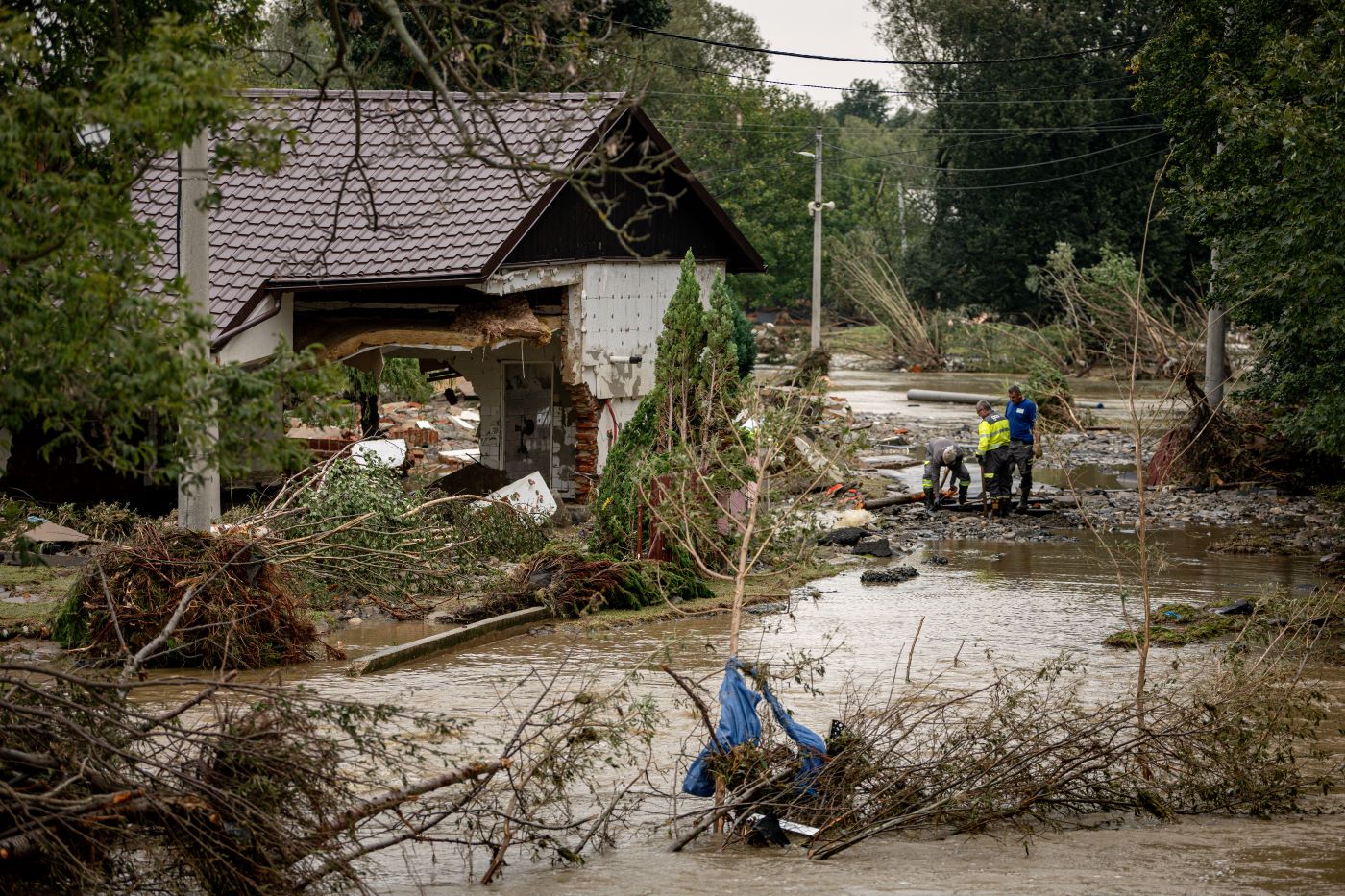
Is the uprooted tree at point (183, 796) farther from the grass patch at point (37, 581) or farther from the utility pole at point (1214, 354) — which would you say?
the utility pole at point (1214, 354)

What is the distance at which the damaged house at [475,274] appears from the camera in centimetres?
1800

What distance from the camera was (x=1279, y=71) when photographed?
48.9ft

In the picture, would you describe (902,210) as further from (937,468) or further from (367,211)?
(367,211)

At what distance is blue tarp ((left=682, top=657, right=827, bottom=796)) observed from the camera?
800cm

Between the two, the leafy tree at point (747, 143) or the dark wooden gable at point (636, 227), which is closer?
the dark wooden gable at point (636, 227)

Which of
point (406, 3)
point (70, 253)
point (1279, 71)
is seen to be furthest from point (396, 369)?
point (70, 253)

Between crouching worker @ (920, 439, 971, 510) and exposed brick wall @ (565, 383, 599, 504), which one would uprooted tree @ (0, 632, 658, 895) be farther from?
crouching worker @ (920, 439, 971, 510)

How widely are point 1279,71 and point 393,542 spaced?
10.3 meters

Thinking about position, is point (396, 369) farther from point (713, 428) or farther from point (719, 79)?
point (719, 79)

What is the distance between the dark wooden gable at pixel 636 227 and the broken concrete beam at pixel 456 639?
5267 millimetres

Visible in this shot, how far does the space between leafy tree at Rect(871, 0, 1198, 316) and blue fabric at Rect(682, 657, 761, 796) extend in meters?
50.0

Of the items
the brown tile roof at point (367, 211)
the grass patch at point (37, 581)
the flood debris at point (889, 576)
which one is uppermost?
the brown tile roof at point (367, 211)

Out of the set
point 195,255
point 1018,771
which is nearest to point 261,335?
point 195,255

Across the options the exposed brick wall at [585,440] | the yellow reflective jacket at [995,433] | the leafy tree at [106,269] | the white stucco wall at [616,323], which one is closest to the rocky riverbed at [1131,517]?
the yellow reflective jacket at [995,433]
